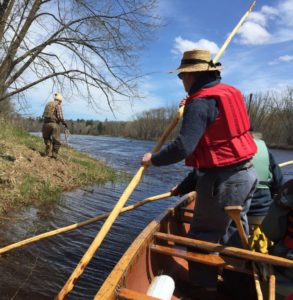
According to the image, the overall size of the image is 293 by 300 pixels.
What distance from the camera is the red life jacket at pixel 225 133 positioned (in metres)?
3.22

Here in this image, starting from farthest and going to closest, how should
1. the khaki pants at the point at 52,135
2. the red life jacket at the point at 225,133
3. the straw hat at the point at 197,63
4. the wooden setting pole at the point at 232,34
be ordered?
the khaki pants at the point at 52,135, the wooden setting pole at the point at 232,34, the straw hat at the point at 197,63, the red life jacket at the point at 225,133

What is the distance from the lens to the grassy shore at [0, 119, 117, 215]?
27.7ft

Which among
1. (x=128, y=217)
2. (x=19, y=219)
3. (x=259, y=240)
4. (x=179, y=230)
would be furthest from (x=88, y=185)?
(x=259, y=240)

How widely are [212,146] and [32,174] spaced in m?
7.52

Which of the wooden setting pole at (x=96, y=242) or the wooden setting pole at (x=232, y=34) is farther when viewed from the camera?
the wooden setting pole at (x=232, y=34)

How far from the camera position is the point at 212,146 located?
330 cm

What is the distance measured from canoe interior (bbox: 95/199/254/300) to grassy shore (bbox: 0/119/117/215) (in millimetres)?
3946

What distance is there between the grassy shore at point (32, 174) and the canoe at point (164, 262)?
4286 mm

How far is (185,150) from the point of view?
3148 millimetres

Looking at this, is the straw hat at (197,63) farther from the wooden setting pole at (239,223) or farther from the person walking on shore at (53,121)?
the person walking on shore at (53,121)

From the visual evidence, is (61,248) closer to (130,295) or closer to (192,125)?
(130,295)

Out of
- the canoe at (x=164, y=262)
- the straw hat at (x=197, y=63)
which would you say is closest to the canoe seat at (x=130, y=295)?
the canoe at (x=164, y=262)

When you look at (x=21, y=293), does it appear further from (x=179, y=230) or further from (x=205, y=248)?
(x=205, y=248)

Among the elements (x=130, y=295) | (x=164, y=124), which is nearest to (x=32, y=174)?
(x=130, y=295)
